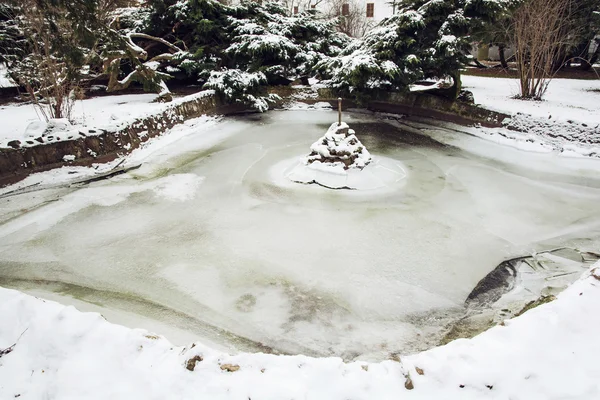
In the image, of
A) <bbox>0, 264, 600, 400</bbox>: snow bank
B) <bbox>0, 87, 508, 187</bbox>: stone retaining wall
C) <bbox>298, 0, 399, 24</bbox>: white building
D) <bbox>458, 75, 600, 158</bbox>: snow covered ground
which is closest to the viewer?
<bbox>0, 264, 600, 400</bbox>: snow bank

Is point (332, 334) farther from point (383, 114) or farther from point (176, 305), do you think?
point (383, 114)

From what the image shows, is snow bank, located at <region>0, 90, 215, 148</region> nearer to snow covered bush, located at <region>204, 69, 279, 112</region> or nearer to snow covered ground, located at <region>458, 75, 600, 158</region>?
snow covered bush, located at <region>204, 69, 279, 112</region>

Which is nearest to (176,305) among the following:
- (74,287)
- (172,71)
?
(74,287)

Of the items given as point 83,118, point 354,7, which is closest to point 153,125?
point 83,118

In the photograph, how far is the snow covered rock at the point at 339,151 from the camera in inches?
255

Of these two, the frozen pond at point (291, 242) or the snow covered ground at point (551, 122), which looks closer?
the frozen pond at point (291, 242)

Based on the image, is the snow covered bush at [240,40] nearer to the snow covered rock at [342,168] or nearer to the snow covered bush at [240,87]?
the snow covered bush at [240,87]

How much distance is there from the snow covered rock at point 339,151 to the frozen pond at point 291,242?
0.70m

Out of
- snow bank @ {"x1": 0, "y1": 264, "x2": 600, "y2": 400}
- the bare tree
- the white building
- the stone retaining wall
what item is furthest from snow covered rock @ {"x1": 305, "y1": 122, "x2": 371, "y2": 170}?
the white building

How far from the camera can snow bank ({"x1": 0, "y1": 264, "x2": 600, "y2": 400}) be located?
214 centimetres

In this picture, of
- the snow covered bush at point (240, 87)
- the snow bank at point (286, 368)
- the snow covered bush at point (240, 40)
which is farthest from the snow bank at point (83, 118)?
the snow bank at point (286, 368)

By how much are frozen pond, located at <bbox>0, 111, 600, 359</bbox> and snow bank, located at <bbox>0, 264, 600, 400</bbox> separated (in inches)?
30.2

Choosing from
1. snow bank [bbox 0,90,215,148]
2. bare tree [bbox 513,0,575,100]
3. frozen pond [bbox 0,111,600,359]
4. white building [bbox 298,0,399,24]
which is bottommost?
frozen pond [bbox 0,111,600,359]

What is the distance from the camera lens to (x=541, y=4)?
8.59 m
